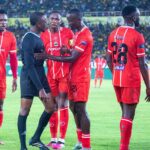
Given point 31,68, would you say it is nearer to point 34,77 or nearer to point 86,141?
point 34,77

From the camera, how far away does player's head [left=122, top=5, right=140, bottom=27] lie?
33.6 ft

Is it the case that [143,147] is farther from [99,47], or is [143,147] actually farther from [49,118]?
[99,47]

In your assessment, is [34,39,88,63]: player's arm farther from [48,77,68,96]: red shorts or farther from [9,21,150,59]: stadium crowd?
[9,21,150,59]: stadium crowd

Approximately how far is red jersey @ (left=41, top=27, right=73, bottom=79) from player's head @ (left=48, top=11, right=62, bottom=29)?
0.51 feet

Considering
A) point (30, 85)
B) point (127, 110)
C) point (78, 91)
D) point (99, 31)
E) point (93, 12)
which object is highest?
point (30, 85)

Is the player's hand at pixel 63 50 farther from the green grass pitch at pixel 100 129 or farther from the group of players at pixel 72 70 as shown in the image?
the green grass pitch at pixel 100 129

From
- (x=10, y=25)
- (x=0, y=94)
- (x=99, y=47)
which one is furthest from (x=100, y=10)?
(x=0, y=94)

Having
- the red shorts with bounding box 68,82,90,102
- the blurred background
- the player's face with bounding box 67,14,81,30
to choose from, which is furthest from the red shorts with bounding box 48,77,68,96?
the blurred background

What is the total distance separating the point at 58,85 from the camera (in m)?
12.0

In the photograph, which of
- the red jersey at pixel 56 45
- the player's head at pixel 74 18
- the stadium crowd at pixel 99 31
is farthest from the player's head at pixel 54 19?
the stadium crowd at pixel 99 31

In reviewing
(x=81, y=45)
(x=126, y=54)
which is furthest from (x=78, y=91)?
(x=126, y=54)

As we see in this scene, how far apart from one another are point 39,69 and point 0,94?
69.4 inches

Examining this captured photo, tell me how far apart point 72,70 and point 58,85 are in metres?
1.07

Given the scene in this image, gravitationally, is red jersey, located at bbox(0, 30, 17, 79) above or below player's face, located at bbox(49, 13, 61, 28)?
below
